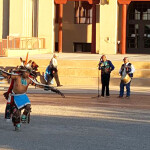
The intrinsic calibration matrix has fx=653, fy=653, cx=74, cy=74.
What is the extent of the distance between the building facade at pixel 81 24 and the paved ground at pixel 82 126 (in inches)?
716

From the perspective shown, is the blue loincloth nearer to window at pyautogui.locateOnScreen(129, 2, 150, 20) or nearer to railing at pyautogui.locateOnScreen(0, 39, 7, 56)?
railing at pyautogui.locateOnScreen(0, 39, 7, 56)

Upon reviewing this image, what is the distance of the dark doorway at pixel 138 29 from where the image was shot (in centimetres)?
4494

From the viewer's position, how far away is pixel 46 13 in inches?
1660

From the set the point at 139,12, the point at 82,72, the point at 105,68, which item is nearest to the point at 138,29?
the point at 139,12

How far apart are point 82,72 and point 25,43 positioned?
10.3 m

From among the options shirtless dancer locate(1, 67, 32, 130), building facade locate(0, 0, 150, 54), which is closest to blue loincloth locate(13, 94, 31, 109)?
shirtless dancer locate(1, 67, 32, 130)

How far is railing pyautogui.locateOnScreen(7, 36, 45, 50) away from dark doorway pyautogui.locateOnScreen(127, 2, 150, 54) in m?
6.68

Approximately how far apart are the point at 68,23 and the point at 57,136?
33592 millimetres

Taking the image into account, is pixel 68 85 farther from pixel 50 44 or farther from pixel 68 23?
pixel 68 23

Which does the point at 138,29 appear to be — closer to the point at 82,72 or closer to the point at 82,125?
the point at 82,72

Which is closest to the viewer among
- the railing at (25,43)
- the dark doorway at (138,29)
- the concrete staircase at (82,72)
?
the concrete staircase at (82,72)

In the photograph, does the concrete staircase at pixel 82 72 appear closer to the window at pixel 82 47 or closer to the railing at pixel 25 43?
the railing at pixel 25 43

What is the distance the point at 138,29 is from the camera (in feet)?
149

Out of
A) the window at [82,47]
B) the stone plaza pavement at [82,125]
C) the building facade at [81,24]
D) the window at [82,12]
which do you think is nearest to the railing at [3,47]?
the building facade at [81,24]
